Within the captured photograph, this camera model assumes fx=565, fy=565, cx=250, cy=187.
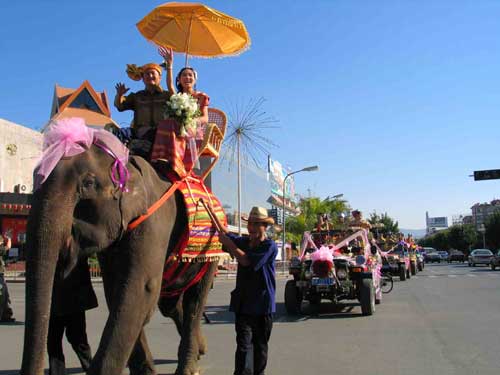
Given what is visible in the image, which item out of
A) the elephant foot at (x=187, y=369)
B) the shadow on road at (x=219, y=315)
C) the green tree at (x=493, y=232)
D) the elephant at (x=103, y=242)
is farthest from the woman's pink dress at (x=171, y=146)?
the green tree at (x=493, y=232)

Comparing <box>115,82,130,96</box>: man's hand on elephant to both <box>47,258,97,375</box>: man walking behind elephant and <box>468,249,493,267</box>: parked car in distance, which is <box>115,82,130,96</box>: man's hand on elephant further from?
<box>468,249,493,267</box>: parked car in distance

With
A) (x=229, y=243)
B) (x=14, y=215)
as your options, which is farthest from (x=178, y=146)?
(x=14, y=215)

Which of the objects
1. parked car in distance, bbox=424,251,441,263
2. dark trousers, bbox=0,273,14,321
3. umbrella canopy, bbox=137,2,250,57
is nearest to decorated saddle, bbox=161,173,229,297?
umbrella canopy, bbox=137,2,250,57

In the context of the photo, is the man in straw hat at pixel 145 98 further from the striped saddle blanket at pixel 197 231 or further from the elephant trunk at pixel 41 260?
the elephant trunk at pixel 41 260

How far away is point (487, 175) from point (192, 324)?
39.3 meters

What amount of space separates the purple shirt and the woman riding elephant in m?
0.94

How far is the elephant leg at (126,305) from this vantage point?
148 inches

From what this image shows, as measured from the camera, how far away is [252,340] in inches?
205

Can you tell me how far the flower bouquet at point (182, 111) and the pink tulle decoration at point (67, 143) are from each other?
1.20 metres

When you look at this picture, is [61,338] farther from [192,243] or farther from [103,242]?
[103,242]

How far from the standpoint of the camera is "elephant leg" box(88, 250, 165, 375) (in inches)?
148

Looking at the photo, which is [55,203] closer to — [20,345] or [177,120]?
[177,120]

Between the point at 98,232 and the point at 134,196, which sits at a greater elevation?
the point at 134,196

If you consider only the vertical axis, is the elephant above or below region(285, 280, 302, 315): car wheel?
above
